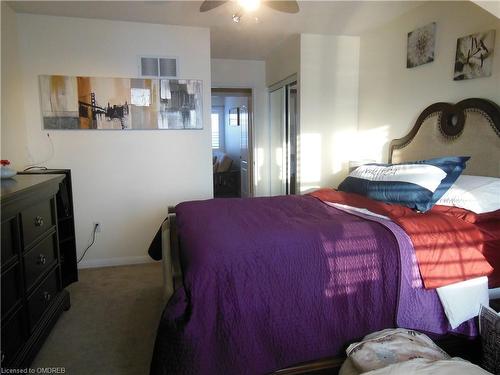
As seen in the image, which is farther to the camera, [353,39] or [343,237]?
[353,39]

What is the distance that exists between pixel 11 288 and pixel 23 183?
628 millimetres

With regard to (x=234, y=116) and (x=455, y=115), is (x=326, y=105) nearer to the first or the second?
(x=455, y=115)

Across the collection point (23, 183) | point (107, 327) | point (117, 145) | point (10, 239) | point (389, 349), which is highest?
point (117, 145)

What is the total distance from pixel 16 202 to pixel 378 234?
6.25ft

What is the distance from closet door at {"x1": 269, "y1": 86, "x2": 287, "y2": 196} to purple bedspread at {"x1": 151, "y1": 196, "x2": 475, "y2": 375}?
311cm

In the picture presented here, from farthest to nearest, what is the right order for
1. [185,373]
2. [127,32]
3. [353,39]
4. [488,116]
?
[353,39]
[127,32]
[488,116]
[185,373]

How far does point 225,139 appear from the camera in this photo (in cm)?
866

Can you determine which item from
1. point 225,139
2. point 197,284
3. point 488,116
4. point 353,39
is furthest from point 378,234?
point 225,139

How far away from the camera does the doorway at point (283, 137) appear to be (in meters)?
4.56

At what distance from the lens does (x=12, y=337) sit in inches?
66.7

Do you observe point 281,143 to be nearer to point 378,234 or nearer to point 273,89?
point 273,89

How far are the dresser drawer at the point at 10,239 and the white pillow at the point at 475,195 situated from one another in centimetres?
254

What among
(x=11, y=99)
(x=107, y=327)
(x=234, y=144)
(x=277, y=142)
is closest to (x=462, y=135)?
(x=277, y=142)

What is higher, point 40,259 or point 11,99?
point 11,99
